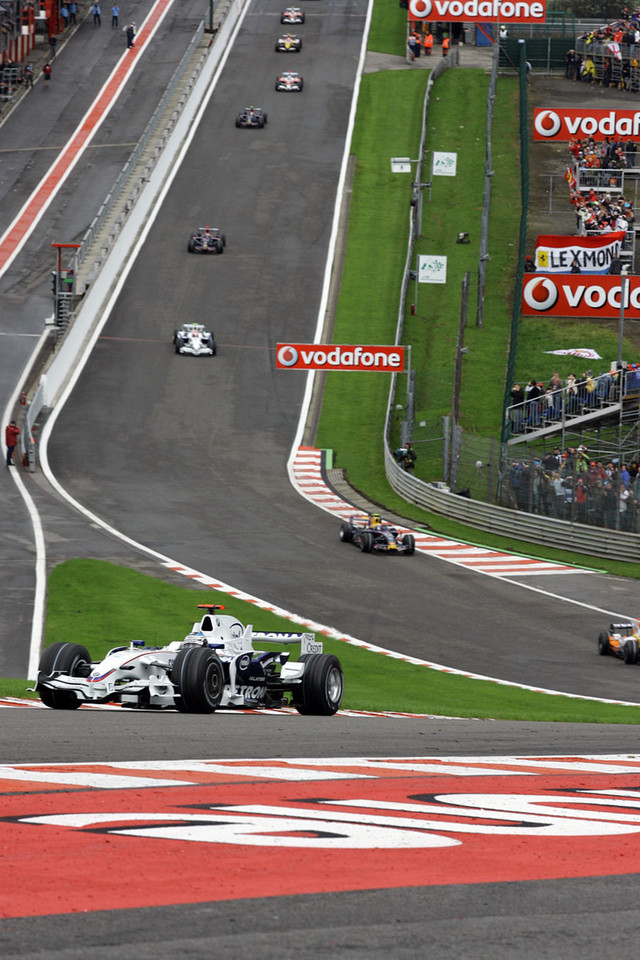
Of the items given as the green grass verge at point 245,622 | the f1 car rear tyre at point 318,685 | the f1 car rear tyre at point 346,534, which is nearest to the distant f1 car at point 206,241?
the f1 car rear tyre at point 346,534

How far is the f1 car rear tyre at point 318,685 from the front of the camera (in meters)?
17.4

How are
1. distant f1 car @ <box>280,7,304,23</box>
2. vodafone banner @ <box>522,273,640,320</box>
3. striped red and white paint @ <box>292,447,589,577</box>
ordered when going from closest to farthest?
striped red and white paint @ <box>292,447,589,577</box> < vodafone banner @ <box>522,273,640,320</box> < distant f1 car @ <box>280,7,304,23</box>

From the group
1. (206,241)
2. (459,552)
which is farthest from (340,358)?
(206,241)

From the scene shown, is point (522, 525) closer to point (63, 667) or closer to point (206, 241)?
point (63, 667)

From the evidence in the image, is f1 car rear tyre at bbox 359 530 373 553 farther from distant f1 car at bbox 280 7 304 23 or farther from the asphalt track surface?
distant f1 car at bbox 280 7 304 23

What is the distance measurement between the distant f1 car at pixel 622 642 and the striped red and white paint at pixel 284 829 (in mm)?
16388

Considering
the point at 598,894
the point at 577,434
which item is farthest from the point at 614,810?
the point at 577,434

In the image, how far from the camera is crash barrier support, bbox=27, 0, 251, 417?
51.9 meters

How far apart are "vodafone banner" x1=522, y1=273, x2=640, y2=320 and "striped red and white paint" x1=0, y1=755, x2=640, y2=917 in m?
41.4

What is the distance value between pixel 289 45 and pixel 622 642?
6694 centimetres

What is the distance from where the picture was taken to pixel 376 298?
61.2 meters

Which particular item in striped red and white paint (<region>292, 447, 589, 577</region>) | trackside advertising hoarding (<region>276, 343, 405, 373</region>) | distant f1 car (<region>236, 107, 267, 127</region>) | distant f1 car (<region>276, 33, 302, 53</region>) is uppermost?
distant f1 car (<region>276, 33, 302, 53</region>)

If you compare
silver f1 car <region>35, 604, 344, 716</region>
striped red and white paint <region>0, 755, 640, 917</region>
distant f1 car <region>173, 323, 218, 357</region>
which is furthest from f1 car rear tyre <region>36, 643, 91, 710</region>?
distant f1 car <region>173, 323, 218, 357</region>

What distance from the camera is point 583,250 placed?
52375mm
